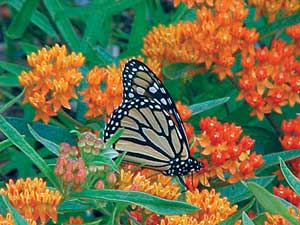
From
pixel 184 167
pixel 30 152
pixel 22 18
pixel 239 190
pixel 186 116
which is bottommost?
pixel 239 190

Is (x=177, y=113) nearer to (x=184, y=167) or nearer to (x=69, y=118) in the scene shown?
(x=184, y=167)

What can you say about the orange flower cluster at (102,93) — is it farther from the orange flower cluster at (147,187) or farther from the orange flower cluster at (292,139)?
the orange flower cluster at (292,139)

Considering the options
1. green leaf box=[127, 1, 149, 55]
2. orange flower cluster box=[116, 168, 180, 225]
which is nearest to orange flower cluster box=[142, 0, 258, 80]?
green leaf box=[127, 1, 149, 55]

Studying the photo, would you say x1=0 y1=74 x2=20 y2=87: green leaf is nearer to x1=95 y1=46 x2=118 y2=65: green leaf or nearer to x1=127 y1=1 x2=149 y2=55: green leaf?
x1=95 y1=46 x2=118 y2=65: green leaf

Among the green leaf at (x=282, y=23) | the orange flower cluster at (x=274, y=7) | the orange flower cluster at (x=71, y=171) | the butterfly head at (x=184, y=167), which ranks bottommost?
the butterfly head at (x=184, y=167)

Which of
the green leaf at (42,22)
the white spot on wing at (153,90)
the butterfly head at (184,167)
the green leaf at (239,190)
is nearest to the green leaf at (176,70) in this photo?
the white spot on wing at (153,90)

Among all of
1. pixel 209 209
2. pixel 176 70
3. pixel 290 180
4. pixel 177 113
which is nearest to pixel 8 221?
pixel 209 209

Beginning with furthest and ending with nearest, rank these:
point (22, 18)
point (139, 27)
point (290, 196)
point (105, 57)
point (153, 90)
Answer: point (139, 27), point (105, 57), point (22, 18), point (153, 90), point (290, 196)
